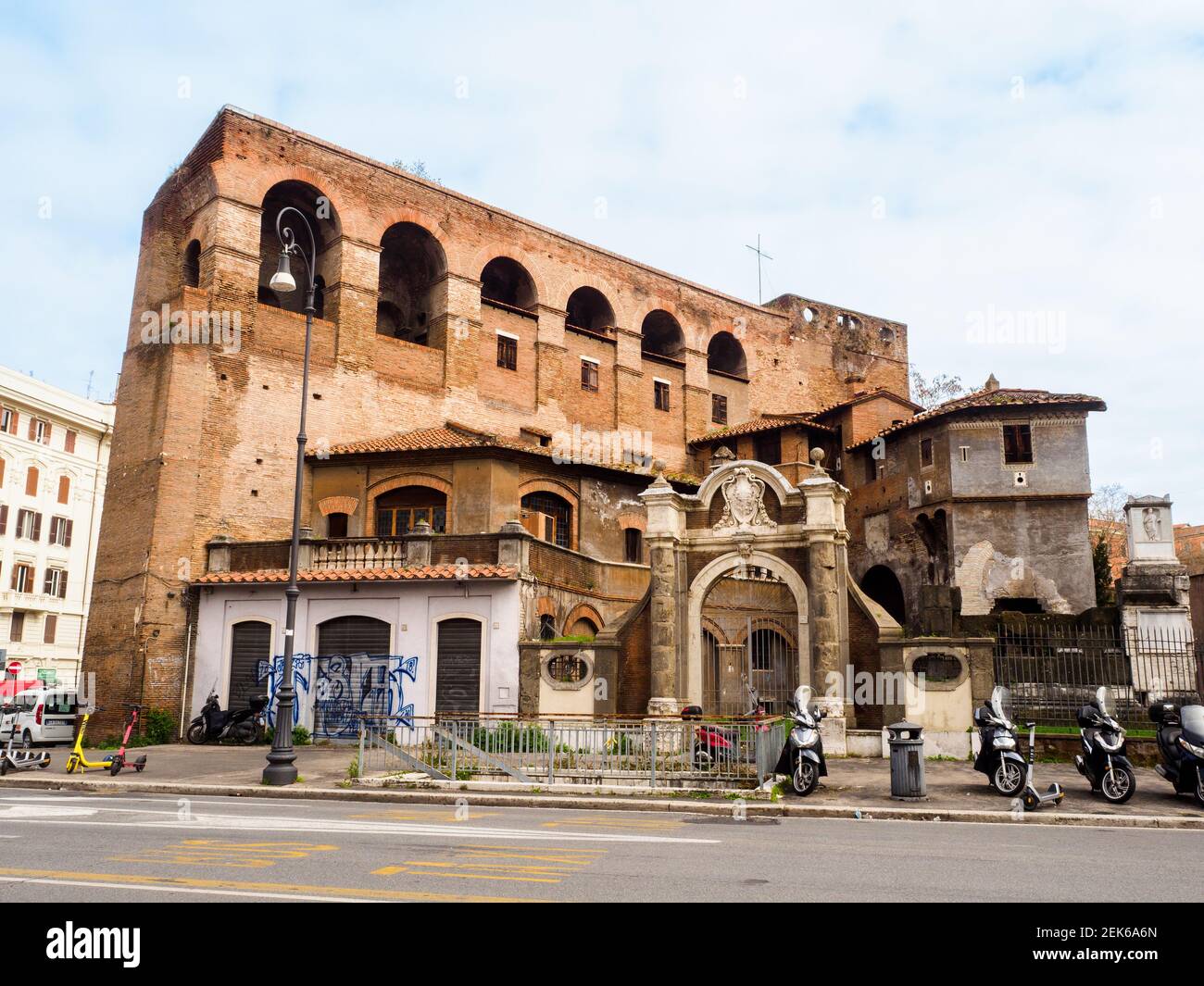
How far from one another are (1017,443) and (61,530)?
44601 mm

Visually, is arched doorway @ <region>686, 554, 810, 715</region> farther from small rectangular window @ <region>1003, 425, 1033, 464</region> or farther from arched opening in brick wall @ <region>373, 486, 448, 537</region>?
small rectangular window @ <region>1003, 425, 1033, 464</region>

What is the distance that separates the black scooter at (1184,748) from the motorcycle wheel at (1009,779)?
6.80 feet

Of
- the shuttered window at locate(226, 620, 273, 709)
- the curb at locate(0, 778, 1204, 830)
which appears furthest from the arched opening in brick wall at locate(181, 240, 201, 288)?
the curb at locate(0, 778, 1204, 830)

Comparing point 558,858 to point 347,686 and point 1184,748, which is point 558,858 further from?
point 347,686

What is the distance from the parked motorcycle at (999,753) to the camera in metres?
13.3

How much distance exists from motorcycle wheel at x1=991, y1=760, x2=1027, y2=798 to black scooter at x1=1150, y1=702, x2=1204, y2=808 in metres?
2.07

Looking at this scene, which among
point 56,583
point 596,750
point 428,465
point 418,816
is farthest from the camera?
point 56,583

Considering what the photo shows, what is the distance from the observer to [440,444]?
27828mm

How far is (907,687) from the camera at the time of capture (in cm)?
1827

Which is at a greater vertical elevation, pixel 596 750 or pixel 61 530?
pixel 61 530

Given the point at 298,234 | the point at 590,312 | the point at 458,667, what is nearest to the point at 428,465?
the point at 458,667

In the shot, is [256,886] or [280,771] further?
[280,771]

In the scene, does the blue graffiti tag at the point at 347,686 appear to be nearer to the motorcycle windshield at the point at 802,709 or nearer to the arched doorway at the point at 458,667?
the arched doorway at the point at 458,667

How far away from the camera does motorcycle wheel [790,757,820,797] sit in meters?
13.7
